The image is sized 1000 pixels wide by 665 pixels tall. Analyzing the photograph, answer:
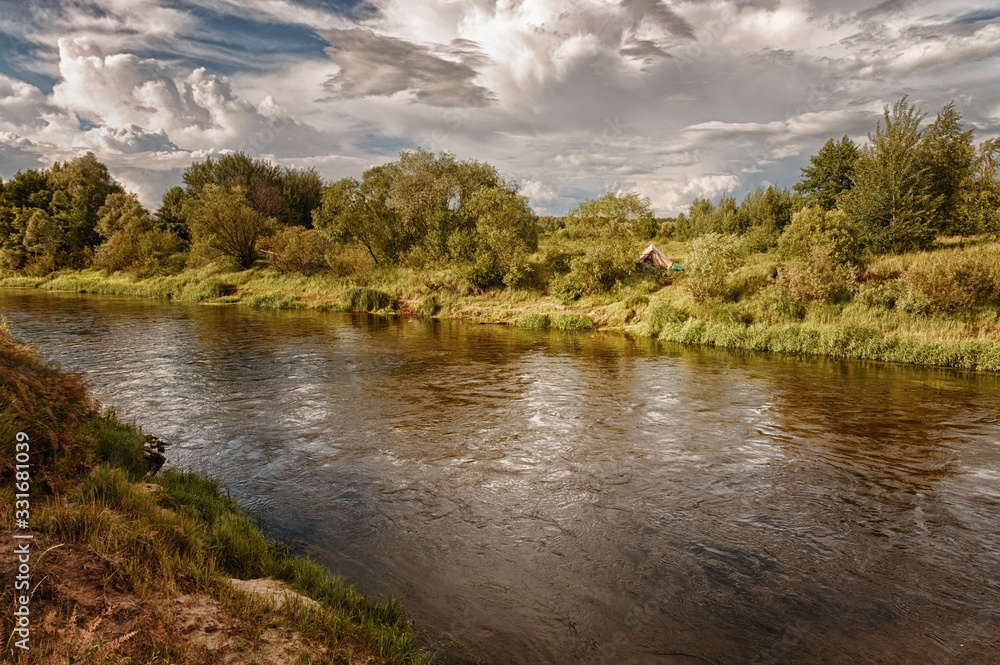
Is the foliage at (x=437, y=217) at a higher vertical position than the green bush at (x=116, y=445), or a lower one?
higher

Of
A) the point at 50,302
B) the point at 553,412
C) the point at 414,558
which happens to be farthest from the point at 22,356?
the point at 50,302

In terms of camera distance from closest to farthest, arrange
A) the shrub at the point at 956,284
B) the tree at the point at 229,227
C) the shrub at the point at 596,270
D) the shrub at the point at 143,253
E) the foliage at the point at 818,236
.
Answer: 1. the shrub at the point at 956,284
2. the foliage at the point at 818,236
3. the shrub at the point at 596,270
4. the tree at the point at 229,227
5. the shrub at the point at 143,253

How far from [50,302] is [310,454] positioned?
143ft

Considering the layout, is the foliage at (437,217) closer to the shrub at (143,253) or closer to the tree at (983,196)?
the shrub at (143,253)

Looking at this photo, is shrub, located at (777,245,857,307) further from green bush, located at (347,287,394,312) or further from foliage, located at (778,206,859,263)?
green bush, located at (347,287,394,312)

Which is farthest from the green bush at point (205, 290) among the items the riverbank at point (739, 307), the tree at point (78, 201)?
the tree at point (78, 201)

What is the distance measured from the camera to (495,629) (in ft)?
20.3

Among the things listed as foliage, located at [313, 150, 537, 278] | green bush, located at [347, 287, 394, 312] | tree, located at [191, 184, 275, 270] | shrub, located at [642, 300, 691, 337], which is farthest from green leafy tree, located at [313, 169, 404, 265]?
shrub, located at [642, 300, 691, 337]

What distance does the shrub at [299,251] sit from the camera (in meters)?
49.6

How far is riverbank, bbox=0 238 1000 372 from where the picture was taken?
22.4 meters

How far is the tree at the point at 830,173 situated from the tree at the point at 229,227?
172 feet

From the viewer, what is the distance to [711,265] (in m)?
29.5

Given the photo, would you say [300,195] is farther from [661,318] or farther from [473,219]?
[661,318]

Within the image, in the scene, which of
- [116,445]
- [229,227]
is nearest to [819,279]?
[116,445]
